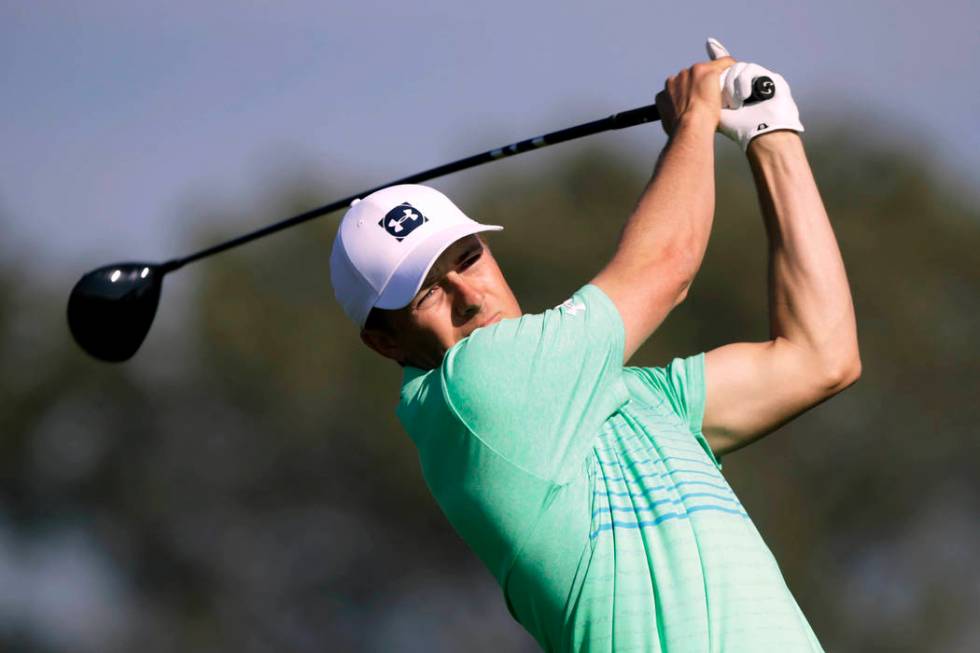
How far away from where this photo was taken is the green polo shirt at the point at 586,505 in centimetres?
345

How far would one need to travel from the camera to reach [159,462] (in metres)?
25.9

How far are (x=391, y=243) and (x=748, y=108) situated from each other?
35.8 inches

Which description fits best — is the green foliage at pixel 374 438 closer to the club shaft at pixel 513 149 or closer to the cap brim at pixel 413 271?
the club shaft at pixel 513 149

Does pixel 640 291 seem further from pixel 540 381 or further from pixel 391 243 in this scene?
pixel 391 243

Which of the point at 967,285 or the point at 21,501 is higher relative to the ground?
the point at 21,501

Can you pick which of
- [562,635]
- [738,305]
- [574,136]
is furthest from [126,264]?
[738,305]

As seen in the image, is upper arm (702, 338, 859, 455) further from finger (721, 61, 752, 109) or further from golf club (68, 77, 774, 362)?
golf club (68, 77, 774, 362)

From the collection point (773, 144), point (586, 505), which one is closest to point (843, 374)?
point (773, 144)

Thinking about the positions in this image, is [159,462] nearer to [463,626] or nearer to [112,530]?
[112,530]

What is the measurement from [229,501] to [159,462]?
1515mm

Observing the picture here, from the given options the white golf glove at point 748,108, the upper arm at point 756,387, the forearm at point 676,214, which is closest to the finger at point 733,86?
the white golf glove at point 748,108

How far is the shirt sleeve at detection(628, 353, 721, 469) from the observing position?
4.00 metres

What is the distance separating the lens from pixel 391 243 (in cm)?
395

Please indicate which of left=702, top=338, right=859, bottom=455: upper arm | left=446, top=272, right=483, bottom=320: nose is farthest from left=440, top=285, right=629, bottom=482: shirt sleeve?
left=702, top=338, right=859, bottom=455: upper arm
